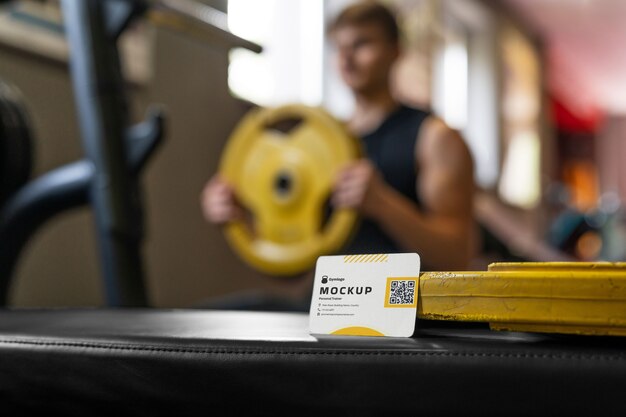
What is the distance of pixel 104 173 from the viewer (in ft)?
4.27

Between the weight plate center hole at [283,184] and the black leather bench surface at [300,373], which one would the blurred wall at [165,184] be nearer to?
the weight plate center hole at [283,184]

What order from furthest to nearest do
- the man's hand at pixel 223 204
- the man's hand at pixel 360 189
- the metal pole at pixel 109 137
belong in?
the man's hand at pixel 223 204 → the man's hand at pixel 360 189 → the metal pole at pixel 109 137

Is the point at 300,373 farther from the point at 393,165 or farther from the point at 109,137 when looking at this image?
the point at 393,165

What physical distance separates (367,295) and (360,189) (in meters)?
1.04

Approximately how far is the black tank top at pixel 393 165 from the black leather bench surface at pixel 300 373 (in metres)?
1.18


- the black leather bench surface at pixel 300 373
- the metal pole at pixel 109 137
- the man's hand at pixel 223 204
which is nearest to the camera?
the black leather bench surface at pixel 300 373

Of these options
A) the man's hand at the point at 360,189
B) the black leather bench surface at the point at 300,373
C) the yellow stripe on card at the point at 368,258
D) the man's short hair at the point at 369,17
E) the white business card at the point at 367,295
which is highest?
the man's short hair at the point at 369,17

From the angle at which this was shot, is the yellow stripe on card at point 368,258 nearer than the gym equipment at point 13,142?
Yes

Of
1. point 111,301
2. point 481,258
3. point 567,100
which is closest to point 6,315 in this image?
point 111,301

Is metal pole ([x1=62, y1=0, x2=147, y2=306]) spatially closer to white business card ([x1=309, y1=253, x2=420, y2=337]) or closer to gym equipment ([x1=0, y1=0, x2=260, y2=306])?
gym equipment ([x1=0, y1=0, x2=260, y2=306])

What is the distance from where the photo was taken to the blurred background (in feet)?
6.23

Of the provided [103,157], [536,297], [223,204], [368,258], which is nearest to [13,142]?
[103,157]

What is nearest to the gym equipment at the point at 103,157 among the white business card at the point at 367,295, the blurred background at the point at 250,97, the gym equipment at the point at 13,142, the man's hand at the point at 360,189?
the gym equipment at the point at 13,142

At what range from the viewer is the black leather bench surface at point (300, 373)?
1.59ft
